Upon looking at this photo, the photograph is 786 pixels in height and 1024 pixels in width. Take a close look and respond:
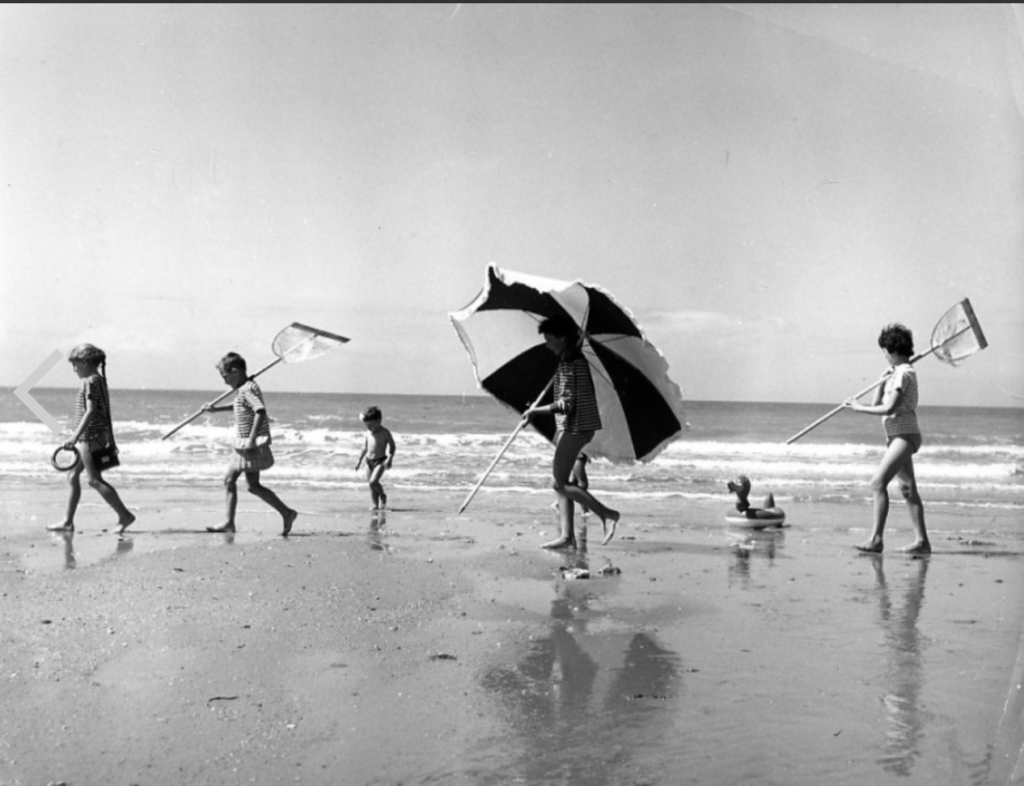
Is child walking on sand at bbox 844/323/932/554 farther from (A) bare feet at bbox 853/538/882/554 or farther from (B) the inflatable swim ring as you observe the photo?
(B) the inflatable swim ring

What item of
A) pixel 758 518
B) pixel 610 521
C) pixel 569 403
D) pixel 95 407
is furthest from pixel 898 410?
pixel 95 407

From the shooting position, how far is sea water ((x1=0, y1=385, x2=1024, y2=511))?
16625mm

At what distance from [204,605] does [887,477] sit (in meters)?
5.48

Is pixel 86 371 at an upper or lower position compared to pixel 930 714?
upper

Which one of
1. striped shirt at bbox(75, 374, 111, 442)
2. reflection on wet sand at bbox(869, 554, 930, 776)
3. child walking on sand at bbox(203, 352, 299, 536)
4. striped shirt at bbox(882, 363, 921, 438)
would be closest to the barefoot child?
reflection on wet sand at bbox(869, 554, 930, 776)

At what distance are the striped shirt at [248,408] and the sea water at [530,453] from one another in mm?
2212

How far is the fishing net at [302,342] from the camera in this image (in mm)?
9578

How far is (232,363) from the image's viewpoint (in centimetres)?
887

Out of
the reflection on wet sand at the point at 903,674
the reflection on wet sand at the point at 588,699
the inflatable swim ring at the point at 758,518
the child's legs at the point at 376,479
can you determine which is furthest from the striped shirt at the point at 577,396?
the child's legs at the point at 376,479

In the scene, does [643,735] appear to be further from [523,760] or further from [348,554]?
[348,554]

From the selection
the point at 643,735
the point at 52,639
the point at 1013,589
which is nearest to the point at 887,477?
the point at 1013,589

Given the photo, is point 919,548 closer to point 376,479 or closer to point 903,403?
point 903,403

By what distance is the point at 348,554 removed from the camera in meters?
8.16

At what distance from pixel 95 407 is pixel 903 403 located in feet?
22.5
